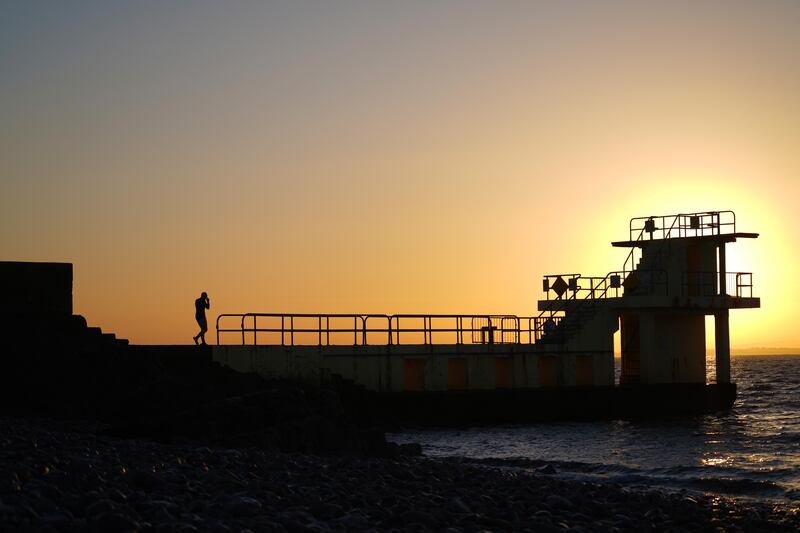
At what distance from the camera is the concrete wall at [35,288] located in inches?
1053

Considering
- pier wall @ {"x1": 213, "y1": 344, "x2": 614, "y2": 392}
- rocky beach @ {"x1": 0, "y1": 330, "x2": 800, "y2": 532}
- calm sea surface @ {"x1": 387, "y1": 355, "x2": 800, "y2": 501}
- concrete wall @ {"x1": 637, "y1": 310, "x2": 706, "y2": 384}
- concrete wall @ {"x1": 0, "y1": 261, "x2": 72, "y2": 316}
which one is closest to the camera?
rocky beach @ {"x1": 0, "y1": 330, "x2": 800, "y2": 532}

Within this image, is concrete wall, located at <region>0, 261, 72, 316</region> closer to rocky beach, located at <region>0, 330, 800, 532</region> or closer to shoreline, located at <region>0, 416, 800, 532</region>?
rocky beach, located at <region>0, 330, 800, 532</region>

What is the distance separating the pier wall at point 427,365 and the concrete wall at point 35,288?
19.1ft

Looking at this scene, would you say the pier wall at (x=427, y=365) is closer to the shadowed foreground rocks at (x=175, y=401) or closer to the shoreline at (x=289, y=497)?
the shadowed foreground rocks at (x=175, y=401)

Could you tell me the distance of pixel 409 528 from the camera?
10500 mm

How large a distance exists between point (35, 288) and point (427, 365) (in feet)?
45.0

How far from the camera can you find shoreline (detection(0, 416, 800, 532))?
9.19 meters

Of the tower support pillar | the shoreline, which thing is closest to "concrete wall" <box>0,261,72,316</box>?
the shoreline

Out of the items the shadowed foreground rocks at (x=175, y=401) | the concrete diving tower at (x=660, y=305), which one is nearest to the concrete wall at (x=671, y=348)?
the concrete diving tower at (x=660, y=305)

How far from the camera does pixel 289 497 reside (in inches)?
443

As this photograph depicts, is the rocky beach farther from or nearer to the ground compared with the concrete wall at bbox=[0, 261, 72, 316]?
nearer to the ground

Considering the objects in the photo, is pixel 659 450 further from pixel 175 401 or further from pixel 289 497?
pixel 289 497

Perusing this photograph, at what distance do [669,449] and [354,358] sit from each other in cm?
1094

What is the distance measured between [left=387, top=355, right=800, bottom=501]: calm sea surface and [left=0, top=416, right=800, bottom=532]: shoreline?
3382mm
